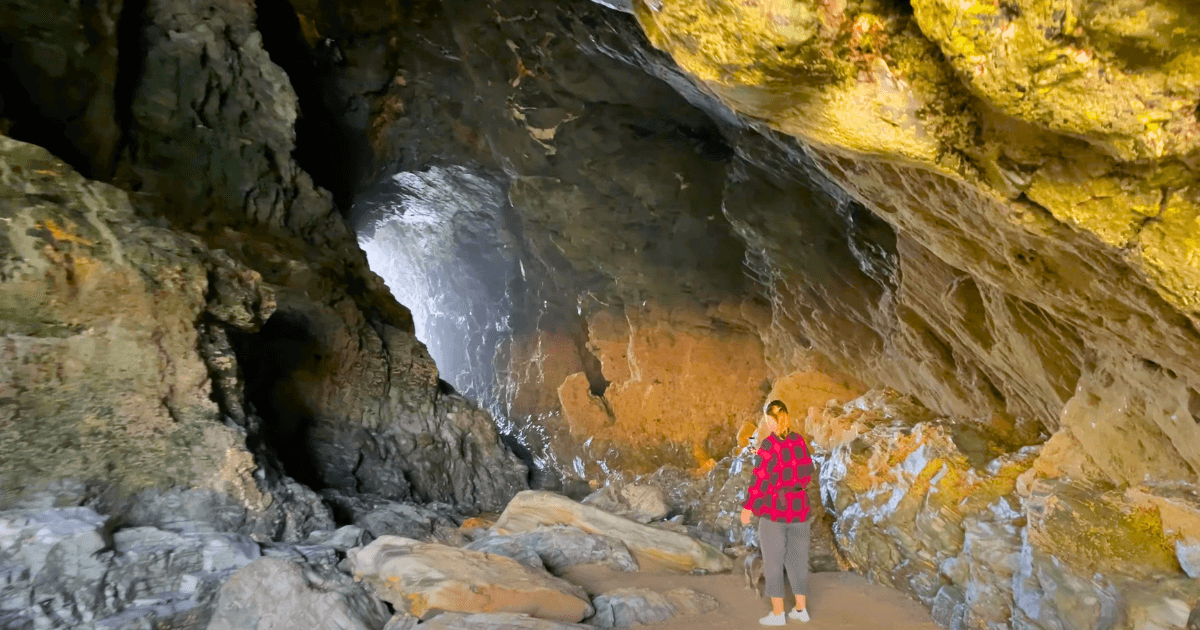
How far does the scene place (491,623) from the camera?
159 inches

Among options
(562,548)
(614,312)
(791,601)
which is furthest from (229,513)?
(614,312)

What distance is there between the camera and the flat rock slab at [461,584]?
4367 mm

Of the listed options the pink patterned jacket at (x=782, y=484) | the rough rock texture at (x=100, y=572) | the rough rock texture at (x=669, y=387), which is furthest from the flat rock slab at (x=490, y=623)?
the rough rock texture at (x=669, y=387)

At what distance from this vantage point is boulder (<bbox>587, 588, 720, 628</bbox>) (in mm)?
4551

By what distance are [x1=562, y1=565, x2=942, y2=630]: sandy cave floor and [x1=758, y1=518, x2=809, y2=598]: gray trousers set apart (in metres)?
0.23

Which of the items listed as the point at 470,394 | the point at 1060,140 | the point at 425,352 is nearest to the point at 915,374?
the point at 1060,140

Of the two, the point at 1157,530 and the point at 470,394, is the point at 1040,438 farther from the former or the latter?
the point at 470,394

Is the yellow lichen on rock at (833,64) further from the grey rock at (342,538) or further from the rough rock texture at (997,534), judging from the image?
the grey rock at (342,538)

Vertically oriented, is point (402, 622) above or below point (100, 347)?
below

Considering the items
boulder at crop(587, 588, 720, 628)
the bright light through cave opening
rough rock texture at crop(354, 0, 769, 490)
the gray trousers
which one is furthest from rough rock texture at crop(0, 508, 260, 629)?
the bright light through cave opening

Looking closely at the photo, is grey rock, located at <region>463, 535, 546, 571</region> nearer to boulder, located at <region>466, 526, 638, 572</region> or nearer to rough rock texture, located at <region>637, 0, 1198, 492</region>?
boulder, located at <region>466, 526, 638, 572</region>

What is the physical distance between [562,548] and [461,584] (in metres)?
1.74

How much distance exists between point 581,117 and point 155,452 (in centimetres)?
624

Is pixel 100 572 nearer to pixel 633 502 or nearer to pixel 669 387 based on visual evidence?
pixel 633 502
